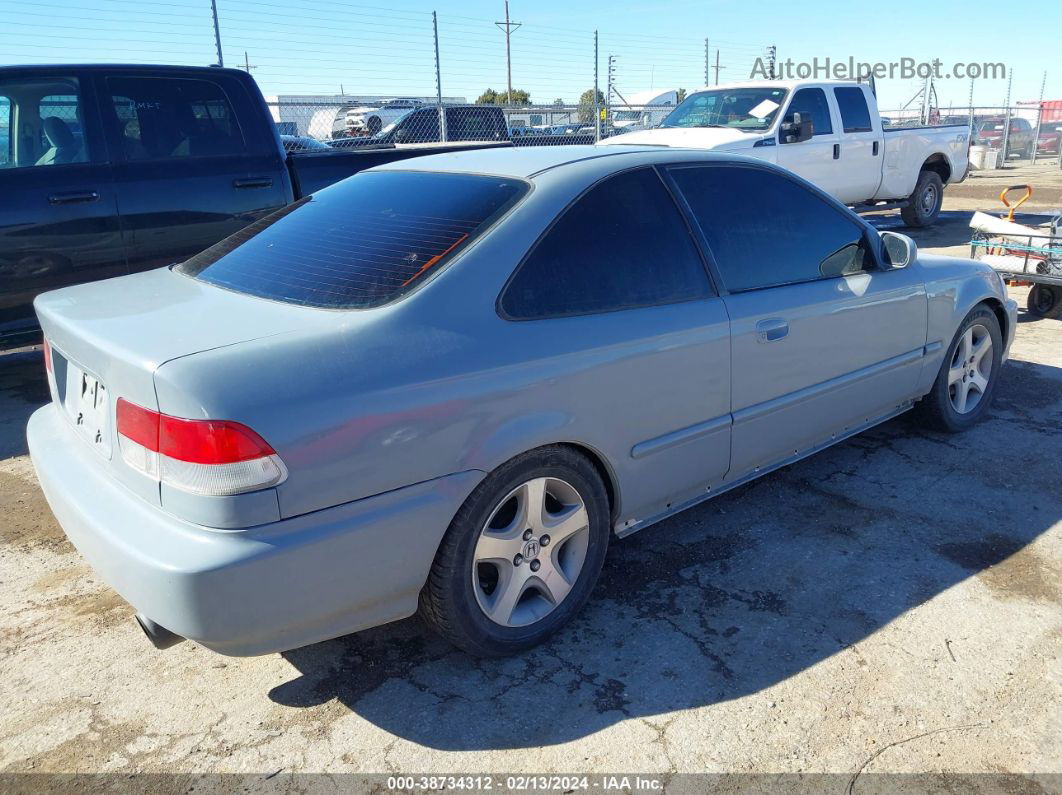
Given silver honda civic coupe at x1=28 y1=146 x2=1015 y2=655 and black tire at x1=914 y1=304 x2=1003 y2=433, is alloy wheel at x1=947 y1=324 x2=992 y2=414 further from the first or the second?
silver honda civic coupe at x1=28 y1=146 x2=1015 y2=655

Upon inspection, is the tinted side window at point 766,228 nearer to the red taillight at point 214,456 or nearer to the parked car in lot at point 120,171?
the red taillight at point 214,456

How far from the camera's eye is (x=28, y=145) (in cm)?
502

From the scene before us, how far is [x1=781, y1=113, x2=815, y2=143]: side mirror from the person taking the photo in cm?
943

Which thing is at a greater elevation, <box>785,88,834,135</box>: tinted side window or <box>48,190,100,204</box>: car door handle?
<box>785,88,834,135</box>: tinted side window

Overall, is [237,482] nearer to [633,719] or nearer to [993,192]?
[633,719]

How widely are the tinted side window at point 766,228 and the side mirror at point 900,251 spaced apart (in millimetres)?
234

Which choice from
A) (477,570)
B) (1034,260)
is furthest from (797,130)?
(477,570)

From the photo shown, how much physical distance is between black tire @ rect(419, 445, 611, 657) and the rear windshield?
25.5 inches

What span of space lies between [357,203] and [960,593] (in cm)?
260

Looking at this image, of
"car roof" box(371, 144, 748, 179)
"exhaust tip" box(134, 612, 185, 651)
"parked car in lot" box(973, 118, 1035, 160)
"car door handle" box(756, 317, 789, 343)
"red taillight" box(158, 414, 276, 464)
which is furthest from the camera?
"parked car in lot" box(973, 118, 1035, 160)

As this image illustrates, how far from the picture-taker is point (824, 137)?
10.1 m

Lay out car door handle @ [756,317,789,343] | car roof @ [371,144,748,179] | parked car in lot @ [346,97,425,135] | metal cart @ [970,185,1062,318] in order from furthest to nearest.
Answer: parked car in lot @ [346,97,425,135], metal cart @ [970,185,1062,318], car door handle @ [756,317,789,343], car roof @ [371,144,748,179]

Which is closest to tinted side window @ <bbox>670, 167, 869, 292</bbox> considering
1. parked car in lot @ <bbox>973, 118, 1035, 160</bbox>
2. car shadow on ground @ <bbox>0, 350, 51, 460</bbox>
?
car shadow on ground @ <bbox>0, 350, 51, 460</bbox>

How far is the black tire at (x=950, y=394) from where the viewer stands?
4.38m
